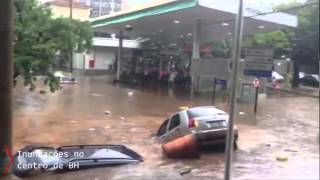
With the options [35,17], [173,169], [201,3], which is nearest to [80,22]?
[35,17]

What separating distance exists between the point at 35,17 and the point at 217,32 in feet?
36.1

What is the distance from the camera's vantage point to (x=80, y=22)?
13250 mm

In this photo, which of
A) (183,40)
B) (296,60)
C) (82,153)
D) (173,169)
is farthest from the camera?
(183,40)

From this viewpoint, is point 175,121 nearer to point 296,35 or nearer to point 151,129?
point 151,129

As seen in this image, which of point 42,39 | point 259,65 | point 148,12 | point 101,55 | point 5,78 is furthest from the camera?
point 148,12

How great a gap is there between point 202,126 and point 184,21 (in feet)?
42.4

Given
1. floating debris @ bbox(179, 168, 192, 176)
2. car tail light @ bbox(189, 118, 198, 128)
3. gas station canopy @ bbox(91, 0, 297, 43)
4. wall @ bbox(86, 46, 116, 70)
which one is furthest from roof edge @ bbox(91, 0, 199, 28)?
floating debris @ bbox(179, 168, 192, 176)

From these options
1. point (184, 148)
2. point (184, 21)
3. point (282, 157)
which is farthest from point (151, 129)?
point (184, 21)

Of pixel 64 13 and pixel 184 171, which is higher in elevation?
pixel 64 13

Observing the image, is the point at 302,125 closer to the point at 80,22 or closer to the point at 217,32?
the point at 80,22

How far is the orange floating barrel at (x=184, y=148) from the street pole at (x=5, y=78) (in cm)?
454

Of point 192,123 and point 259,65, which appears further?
point 192,123

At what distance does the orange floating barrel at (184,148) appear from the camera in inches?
309

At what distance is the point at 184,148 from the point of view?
801 cm
